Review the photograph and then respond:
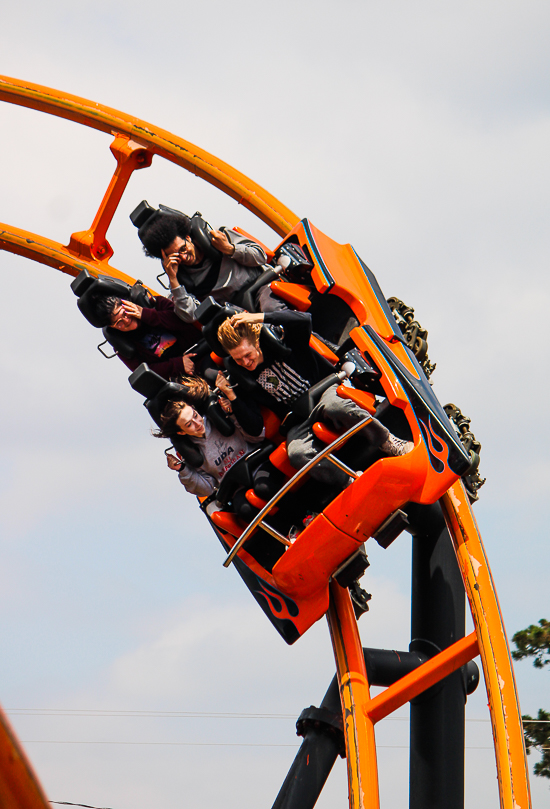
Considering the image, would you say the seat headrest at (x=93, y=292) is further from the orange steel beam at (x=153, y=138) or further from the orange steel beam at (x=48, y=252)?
the orange steel beam at (x=153, y=138)

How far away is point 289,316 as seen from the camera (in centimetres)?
449

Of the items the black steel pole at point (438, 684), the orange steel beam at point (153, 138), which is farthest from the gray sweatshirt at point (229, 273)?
the black steel pole at point (438, 684)

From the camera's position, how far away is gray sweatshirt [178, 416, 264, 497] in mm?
4715

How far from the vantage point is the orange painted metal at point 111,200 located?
19.2 ft

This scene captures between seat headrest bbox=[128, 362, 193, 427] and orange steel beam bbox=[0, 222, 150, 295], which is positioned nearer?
seat headrest bbox=[128, 362, 193, 427]

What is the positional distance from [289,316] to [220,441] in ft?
2.59

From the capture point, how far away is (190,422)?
450 cm

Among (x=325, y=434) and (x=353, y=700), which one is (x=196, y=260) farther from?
(x=353, y=700)

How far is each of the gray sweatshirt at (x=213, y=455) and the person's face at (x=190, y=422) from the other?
116 mm

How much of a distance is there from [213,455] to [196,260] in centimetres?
113

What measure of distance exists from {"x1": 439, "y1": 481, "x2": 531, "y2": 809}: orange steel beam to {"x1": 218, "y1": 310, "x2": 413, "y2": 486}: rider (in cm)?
66

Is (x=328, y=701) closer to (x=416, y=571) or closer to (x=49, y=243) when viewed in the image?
(x=416, y=571)

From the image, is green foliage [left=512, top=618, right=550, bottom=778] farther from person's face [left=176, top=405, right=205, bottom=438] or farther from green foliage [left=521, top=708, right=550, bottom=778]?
person's face [left=176, top=405, right=205, bottom=438]

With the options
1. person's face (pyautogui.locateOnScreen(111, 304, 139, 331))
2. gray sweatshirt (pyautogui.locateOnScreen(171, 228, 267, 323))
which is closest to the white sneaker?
gray sweatshirt (pyautogui.locateOnScreen(171, 228, 267, 323))
